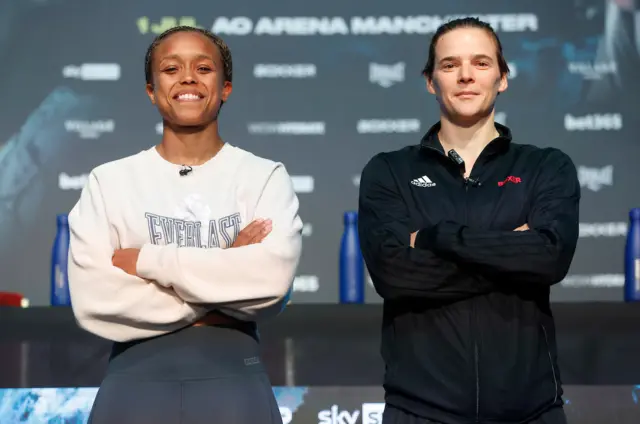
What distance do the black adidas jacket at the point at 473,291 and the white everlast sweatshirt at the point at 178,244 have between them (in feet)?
0.73

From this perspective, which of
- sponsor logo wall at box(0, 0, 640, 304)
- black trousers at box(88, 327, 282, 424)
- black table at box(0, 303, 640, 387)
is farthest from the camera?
sponsor logo wall at box(0, 0, 640, 304)

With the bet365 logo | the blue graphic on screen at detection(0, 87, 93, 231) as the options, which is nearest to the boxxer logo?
the blue graphic on screen at detection(0, 87, 93, 231)

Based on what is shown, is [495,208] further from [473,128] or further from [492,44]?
[492,44]

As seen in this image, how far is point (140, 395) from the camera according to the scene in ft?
5.57

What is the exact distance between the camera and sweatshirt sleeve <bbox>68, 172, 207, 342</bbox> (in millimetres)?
1720

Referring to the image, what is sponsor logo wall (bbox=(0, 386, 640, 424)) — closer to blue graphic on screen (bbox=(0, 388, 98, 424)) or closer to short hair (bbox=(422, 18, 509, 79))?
blue graphic on screen (bbox=(0, 388, 98, 424))

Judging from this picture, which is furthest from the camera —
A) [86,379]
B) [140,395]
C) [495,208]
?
[86,379]

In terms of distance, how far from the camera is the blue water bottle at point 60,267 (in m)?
2.77

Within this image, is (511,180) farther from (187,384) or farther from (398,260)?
(187,384)

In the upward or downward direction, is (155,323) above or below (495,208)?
below

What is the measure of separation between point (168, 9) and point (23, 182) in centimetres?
96

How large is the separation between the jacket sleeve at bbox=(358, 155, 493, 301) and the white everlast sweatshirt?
0.53ft

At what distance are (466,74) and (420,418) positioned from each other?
2.29 feet

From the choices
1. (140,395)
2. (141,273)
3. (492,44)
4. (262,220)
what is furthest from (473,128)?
(140,395)
